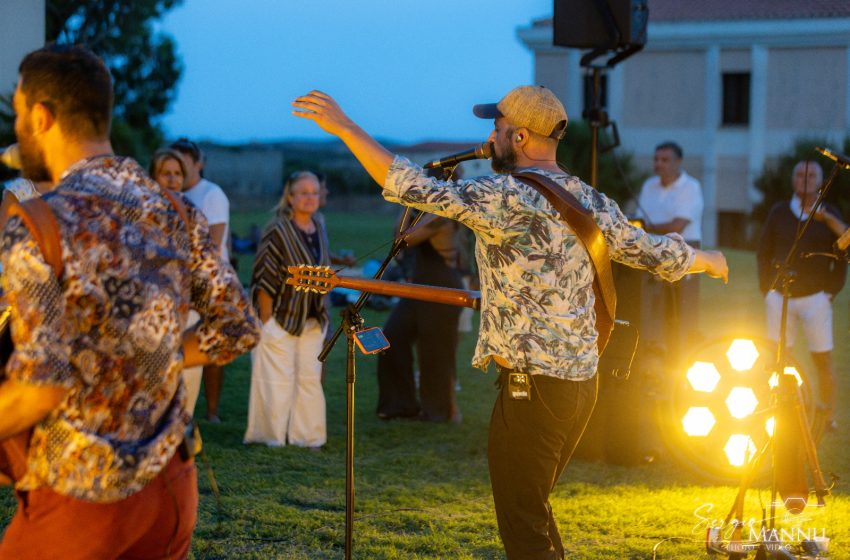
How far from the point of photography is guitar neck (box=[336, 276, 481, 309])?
3.82m

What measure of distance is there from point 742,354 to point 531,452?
122 inches

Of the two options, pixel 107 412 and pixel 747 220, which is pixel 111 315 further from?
pixel 747 220

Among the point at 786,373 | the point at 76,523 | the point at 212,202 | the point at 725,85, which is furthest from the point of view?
the point at 725,85

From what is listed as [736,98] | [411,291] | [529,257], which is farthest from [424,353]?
[736,98]

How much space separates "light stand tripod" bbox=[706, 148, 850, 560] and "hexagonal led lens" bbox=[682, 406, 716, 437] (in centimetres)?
112

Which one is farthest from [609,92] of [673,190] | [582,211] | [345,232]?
[582,211]

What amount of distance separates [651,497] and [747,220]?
33.0 m

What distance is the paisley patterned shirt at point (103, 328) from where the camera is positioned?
222cm

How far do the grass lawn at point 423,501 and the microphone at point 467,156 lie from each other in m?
1.72

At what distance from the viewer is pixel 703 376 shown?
653cm

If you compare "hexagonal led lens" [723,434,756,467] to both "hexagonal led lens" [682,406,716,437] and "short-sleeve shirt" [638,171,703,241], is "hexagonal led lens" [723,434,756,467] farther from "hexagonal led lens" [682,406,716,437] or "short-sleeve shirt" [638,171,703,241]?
"short-sleeve shirt" [638,171,703,241]

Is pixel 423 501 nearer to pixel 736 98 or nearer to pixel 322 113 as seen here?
pixel 322 113

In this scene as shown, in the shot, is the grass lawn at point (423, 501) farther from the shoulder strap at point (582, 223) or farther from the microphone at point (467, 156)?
the shoulder strap at point (582, 223)

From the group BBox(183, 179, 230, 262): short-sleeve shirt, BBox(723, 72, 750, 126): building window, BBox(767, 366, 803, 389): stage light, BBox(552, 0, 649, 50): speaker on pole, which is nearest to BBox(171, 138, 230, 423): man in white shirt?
BBox(183, 179, 230, 262): short-sleeve shirt
